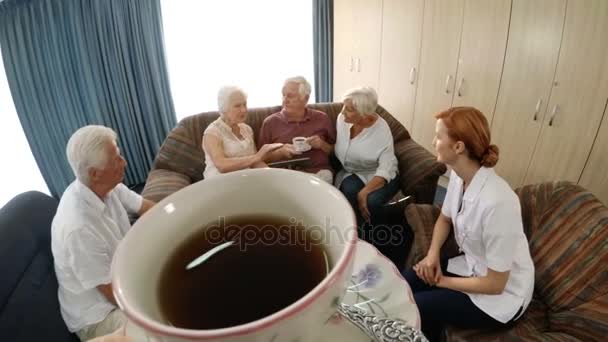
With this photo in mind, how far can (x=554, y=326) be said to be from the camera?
110 centimetres

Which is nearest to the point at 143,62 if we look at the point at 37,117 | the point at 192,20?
the point at 192,20

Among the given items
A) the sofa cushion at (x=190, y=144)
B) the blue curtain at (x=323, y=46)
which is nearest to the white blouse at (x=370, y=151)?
the sofa cushion at (x=190, y=144)

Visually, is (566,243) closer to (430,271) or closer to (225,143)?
(430,271)

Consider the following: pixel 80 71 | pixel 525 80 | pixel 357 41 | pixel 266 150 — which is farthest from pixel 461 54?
pixel 80 71

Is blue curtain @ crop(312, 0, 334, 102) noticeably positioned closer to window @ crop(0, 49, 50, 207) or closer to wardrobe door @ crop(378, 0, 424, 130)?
wardrobe door @ crop(378, 0, 424, 130)

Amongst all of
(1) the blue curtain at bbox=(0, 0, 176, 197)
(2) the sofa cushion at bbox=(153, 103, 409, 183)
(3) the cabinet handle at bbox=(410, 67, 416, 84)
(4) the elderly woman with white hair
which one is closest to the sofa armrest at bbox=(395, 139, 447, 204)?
(2) the sofa cushion at bbox=(153, 103, 409, 183)

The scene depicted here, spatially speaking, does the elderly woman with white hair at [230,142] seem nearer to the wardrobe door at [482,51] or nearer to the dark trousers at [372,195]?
the dark trousers at [372,195]

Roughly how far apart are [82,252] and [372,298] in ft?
2.58

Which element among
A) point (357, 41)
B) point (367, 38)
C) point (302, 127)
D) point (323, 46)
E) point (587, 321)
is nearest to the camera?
point (587, 321)

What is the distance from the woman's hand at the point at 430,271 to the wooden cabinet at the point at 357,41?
2450mm

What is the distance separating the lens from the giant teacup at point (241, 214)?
0.28 meters

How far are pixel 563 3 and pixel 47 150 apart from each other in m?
3.88

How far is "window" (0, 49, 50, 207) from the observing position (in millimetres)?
2428

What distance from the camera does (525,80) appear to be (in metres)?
2.23
